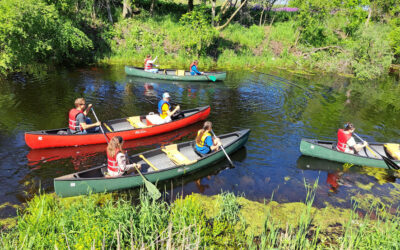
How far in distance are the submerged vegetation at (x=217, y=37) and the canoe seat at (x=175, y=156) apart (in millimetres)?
14596

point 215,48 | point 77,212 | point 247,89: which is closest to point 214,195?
point 77,212

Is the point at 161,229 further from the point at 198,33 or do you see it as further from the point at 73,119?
the point at 198,33

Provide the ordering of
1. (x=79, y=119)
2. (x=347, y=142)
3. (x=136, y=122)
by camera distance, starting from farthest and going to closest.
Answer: (x=136, y=122) → (x=347, y=142) → (x=79, y=119)

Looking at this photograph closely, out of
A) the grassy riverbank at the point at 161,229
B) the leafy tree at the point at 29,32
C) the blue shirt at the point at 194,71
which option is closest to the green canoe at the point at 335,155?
the grassy riverbank at the point at 161,229

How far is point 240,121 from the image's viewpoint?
49.4 ft

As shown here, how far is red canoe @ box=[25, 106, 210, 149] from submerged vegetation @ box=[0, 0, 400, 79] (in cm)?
1137

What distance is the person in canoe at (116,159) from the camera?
7.74 metres

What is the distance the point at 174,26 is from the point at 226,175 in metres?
24.2

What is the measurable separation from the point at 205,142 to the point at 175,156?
1213mm

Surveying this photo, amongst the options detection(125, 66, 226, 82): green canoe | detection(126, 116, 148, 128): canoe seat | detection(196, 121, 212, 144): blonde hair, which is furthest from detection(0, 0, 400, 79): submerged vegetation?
detection(196, 121, 212, 144): blonde hair

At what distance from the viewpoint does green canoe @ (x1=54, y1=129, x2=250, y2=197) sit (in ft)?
25.1

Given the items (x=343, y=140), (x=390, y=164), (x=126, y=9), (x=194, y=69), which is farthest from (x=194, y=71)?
(x=390, y=164)

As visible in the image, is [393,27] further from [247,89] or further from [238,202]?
[238,202]

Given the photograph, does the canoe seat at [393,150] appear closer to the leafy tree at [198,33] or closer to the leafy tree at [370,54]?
the leafy tree at [370,54]
